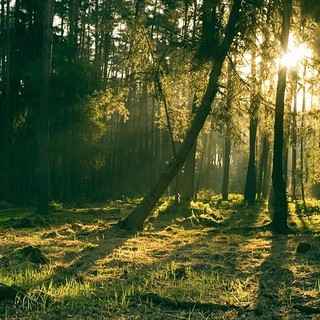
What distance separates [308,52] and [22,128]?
20003mm

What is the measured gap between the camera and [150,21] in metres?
38.3

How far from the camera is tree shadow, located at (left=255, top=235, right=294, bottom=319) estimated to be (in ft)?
20.5

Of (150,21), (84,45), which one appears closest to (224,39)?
(150,21)

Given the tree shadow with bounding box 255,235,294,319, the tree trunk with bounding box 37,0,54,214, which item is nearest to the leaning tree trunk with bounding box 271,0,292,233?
the tree shadow with bounding box 255,235,294,319

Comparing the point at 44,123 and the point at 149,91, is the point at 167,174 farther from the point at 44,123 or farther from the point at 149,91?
the point at 149,91

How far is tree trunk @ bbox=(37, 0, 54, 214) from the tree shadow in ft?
43.8

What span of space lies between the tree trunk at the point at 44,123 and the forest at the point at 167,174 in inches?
2.4

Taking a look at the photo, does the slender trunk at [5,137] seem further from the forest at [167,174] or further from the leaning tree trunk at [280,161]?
the leaning tree trunk at [280,161]

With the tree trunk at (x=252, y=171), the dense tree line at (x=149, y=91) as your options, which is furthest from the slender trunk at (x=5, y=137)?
the tree trunk at (x=252, y=171)

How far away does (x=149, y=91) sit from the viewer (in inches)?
990

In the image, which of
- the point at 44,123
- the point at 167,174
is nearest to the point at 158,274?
the point at 167,174

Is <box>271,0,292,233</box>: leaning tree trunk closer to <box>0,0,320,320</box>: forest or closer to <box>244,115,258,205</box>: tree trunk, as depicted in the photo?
<box>0,0,320,320</box>: forest

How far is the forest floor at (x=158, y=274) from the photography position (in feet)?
20.2

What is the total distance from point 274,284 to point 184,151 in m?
7.66
